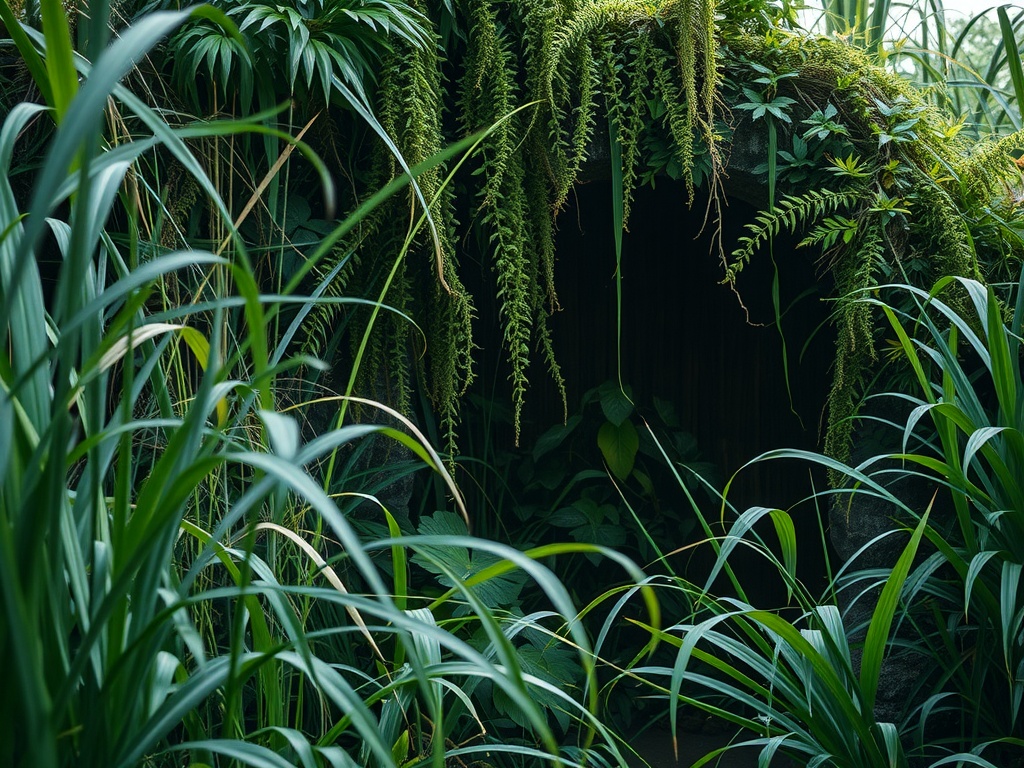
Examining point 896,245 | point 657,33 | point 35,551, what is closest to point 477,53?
point 657,33

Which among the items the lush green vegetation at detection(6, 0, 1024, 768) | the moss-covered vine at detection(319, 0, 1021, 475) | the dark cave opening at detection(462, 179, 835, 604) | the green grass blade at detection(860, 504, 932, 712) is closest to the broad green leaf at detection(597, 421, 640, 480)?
the dark cave opening at detection(462, 179, 835, 604)

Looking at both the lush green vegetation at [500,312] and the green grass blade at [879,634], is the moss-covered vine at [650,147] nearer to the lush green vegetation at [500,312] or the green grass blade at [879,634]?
the lush green vegetation at [500,312]

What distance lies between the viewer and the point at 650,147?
5.84 ft

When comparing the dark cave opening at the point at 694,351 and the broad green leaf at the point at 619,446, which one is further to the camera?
the dark cave opening at the point at 694,351

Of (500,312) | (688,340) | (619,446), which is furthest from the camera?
(688,340)

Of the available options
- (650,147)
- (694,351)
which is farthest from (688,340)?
(650,147)

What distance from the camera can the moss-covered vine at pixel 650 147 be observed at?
1.57 m

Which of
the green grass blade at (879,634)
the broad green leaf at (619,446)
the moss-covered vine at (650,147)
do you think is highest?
the moss-covered vine at (650,147)

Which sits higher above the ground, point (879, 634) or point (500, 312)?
point (500, 312)

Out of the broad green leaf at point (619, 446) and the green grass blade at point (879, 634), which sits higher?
the green grass blade at point (879, 634)

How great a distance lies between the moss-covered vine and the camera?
5.16 feet

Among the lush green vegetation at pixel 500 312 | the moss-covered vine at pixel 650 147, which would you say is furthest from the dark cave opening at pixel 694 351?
the moss-covered vine at pixel 650 147

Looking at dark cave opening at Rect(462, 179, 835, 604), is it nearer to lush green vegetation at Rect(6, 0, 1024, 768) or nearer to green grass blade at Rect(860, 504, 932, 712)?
lush green vegetation at Rect(6, 0, 1024, 768)

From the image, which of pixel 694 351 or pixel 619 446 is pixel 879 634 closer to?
pixel 619 446
